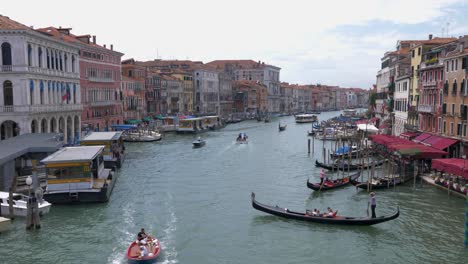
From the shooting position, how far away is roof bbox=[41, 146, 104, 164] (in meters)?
16.0

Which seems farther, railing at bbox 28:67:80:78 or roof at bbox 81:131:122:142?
roof at bbox 81:131:122:142

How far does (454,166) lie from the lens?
16703mm

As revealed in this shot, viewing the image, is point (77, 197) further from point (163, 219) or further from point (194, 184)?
point (194, 184)

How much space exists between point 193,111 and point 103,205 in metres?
51.7

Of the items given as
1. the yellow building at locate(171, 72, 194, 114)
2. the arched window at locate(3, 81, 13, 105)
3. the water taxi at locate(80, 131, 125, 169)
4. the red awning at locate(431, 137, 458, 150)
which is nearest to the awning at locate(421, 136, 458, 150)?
the red awning at locate(431, 137, 458, 150)

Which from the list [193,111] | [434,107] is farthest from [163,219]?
[193,111]

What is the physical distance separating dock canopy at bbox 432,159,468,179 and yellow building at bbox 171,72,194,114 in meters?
48.7

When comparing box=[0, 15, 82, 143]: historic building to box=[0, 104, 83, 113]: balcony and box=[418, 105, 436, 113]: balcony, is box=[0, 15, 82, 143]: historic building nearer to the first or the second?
box=[0, 104, 83, 113]: balcony

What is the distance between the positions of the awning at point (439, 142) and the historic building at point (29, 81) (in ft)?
65.1

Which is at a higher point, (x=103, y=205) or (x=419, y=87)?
(x=419, y=87)

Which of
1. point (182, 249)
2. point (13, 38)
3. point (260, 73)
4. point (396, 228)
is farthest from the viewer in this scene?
point (260, 73)

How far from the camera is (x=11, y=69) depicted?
23359 mm

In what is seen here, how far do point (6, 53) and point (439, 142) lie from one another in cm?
2131

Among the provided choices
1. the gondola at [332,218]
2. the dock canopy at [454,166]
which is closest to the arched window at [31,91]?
the gondola at [332,218]
